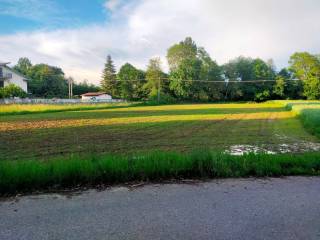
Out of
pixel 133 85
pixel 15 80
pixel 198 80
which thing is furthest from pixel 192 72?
pixel 15 80

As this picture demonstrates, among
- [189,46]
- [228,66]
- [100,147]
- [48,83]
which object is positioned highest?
[189,46]

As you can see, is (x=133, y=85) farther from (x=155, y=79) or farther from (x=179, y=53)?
(x=179, y=53)

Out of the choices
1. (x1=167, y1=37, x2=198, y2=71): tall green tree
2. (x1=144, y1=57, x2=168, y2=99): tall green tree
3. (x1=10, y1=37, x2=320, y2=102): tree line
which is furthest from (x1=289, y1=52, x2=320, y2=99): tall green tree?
(x1=144, y1=57, x2=168, y2=99): tall green tree

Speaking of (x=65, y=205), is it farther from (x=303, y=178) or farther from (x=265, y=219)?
(x=303, y=178)

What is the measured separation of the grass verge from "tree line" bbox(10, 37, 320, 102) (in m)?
58.8

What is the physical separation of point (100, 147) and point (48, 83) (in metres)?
69.2

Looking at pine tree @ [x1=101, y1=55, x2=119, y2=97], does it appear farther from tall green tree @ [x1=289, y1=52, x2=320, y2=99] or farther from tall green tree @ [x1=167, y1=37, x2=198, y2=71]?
tall green tree @ [x1=289, y1=52, x2=320, y2=99]

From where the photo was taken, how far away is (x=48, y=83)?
7000 centimetres

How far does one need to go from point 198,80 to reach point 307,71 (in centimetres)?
3813

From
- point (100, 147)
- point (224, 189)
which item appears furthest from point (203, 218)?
point (100, 147)

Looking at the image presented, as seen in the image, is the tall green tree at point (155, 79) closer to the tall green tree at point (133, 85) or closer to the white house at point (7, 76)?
the tall green tree at point (133, 85)

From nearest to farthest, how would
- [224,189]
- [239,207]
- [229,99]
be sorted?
[239,207]
[224,189]
[229,99]

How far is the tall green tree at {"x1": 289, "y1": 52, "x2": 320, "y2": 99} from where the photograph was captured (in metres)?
72.6

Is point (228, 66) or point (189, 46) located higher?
point (189, 46)
